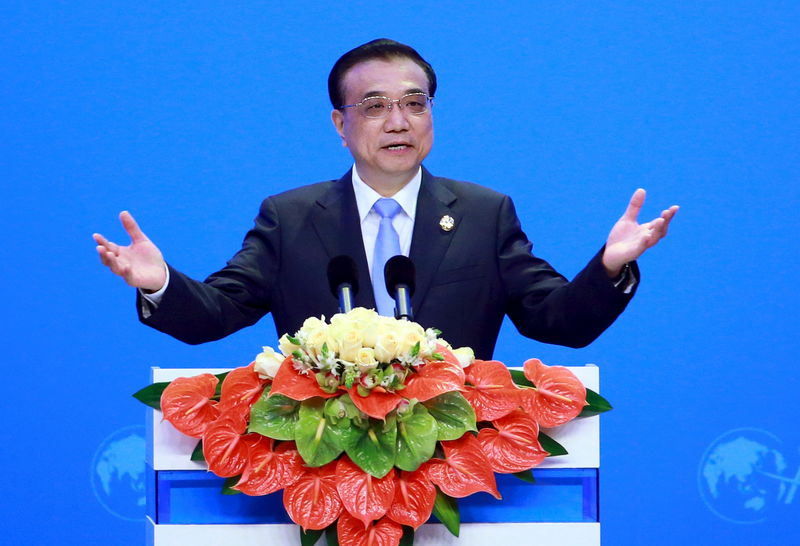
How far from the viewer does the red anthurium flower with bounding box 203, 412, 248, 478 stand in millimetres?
1520

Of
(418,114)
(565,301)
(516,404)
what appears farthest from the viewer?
(418,114)

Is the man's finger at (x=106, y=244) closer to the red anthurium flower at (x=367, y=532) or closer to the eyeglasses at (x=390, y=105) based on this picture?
the red anthurium flower at (x=367, y=532)

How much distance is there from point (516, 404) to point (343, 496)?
29 centimetres

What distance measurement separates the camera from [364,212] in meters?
2.33

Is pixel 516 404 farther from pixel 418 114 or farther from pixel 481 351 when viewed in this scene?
pixel 418 114

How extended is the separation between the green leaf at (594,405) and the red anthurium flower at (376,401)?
0.30m

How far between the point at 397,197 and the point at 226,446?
926 millimetres

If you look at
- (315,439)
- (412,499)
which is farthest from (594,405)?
(315,439)

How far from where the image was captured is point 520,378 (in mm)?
1636

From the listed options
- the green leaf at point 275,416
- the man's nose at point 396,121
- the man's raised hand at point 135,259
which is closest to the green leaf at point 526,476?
the green leaf at point 275,416

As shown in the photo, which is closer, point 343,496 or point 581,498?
point 343,496

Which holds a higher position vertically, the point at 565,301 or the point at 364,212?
the point at 364,212

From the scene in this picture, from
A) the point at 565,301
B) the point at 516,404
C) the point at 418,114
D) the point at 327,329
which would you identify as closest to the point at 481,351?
the point at 565,301

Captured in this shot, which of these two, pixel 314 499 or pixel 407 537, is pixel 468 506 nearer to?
pixel 407 537
